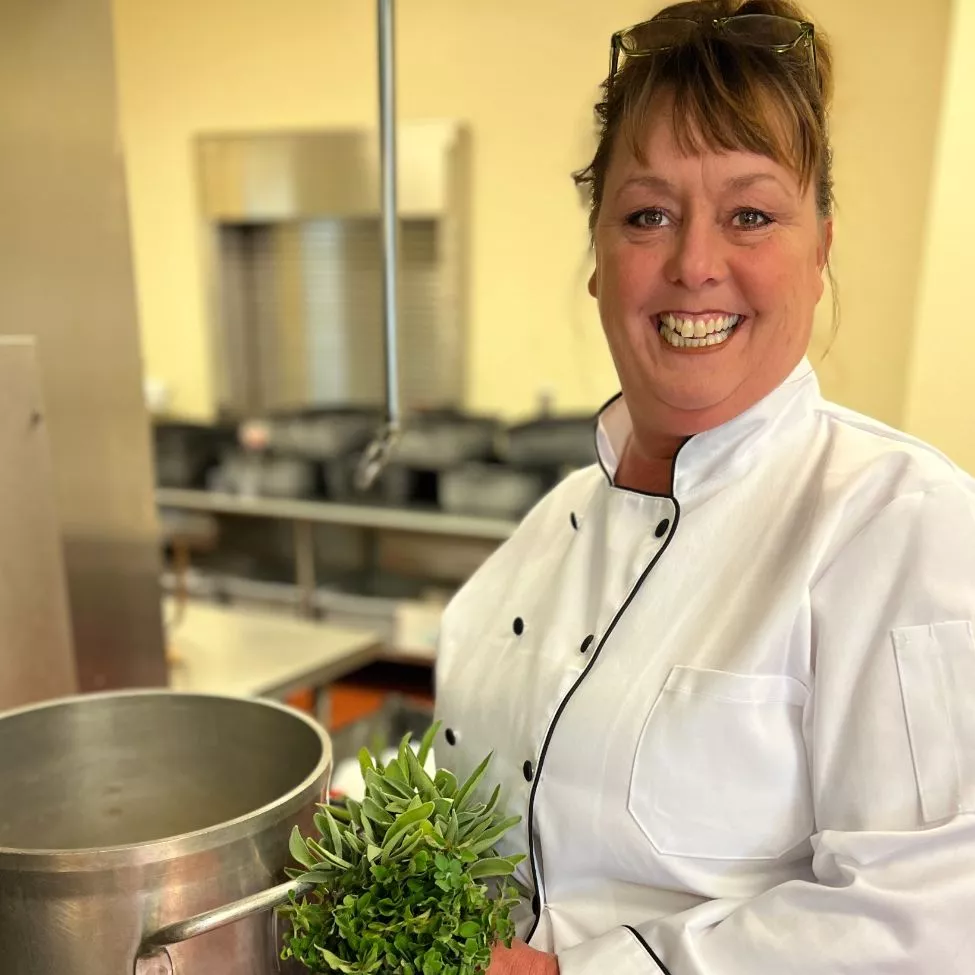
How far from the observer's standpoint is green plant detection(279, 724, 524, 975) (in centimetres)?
60

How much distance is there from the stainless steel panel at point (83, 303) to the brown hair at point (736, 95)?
68cm

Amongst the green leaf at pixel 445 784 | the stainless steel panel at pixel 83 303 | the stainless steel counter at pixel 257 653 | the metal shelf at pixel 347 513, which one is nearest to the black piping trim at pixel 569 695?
the green leaf at pixel 445 784

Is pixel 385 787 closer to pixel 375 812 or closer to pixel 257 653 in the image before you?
pixel 375 812

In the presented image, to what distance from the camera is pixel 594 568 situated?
880 millimetres

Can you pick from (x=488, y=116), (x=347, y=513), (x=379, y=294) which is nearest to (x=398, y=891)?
(x=347, y=513)

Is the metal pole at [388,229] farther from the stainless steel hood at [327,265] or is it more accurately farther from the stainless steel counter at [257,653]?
the stainless steel hood at [327,265]

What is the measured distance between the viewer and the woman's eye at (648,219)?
0.77 metres

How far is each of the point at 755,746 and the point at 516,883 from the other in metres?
0.26

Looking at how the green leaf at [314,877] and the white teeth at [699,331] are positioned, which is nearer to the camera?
the green leaf at [314,877]

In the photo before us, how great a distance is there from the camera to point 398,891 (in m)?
0.62

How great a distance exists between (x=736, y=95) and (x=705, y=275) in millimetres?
140

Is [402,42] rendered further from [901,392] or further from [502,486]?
[901,392]

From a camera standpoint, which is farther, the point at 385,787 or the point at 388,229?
the point at 388,229

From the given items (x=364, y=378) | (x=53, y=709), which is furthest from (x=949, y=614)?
(x=364, y=378)
